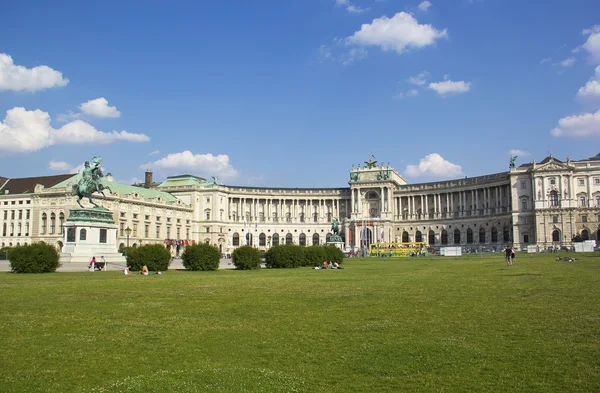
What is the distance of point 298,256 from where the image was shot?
2170 inches

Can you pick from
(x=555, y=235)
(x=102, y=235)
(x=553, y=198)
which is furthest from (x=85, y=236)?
(x=553, y=198)

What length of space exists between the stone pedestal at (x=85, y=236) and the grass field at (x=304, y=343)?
33.7 meters

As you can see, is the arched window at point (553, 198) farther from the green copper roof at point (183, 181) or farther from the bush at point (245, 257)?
the bush at point (245, 257)

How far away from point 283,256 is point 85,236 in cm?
1973

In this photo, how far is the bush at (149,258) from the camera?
142 feet

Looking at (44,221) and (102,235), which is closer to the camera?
(102,235)

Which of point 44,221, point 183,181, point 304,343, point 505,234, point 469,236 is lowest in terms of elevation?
point 304,343

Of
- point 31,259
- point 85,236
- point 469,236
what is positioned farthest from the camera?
point 469,236

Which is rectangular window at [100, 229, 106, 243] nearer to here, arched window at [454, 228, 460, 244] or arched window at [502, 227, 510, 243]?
arched window at [502, 227, 510, 243]

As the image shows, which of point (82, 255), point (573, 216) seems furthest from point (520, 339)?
point (573, 216)

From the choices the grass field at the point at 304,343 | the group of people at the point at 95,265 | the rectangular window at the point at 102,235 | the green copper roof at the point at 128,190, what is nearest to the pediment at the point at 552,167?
the green copper roof at the point at 128,190

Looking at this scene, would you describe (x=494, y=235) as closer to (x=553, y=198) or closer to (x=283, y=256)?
(x=553, y=198)

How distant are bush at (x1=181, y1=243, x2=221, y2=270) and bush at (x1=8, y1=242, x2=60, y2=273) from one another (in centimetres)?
1112

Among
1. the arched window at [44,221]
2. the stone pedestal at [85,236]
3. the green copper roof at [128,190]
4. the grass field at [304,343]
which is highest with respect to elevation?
the green copper roof at [128,190]
